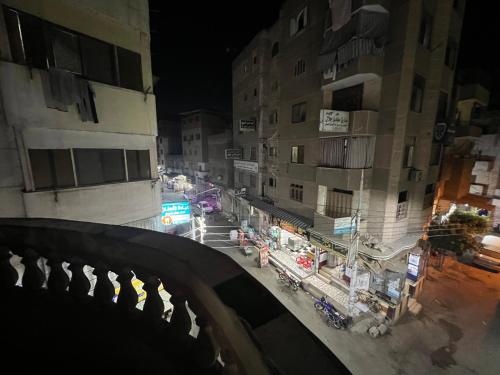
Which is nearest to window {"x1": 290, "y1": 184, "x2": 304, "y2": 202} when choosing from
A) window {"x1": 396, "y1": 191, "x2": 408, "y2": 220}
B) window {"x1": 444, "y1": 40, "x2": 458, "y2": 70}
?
window {"x1": 396, "y1": 191, "x2": 408, "y2": 220}

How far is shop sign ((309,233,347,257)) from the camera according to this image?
39.5 ft

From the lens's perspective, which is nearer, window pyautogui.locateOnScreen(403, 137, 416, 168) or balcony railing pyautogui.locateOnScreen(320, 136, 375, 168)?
balcony railing pyautogui.locateOnScreen(320, 136, 375, 168)

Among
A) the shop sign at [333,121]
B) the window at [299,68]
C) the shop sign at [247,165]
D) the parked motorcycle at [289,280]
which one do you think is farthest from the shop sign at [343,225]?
the shop sign at [247,165]

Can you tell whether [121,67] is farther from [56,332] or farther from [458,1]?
[458,1]

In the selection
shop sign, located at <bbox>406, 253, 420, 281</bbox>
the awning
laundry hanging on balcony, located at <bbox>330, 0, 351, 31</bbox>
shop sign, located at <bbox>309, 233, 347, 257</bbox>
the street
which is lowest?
the street

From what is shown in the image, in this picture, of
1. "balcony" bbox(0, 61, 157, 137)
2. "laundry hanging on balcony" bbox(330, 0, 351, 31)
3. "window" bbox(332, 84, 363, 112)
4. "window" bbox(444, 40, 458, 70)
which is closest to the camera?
"balcony" bbox(0, 61, 157, 137)

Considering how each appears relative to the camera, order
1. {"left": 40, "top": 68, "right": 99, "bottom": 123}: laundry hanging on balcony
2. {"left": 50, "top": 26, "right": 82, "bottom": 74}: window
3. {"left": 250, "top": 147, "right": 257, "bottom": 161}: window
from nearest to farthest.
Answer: {"left": 40, "top": 68, "right": 99, "bottom": 123}: laundry hanging on balcony → {"left": 50, "top": 26, "right": 82, "bottom": 74}: window → {"left": 250, "top": 147, "right": 257, "bottom": 161}: window

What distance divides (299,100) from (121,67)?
36.1 feet

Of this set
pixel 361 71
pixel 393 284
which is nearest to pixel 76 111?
pixel 361 71

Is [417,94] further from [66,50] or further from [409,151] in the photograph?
[66,50]

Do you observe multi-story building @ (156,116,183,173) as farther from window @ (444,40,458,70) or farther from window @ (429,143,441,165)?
window @ (444,40,458,70)

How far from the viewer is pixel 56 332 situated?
2312mm

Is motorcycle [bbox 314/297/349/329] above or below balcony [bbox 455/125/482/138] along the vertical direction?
below

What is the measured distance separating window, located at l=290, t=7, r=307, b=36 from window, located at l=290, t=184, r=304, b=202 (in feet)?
36.0
